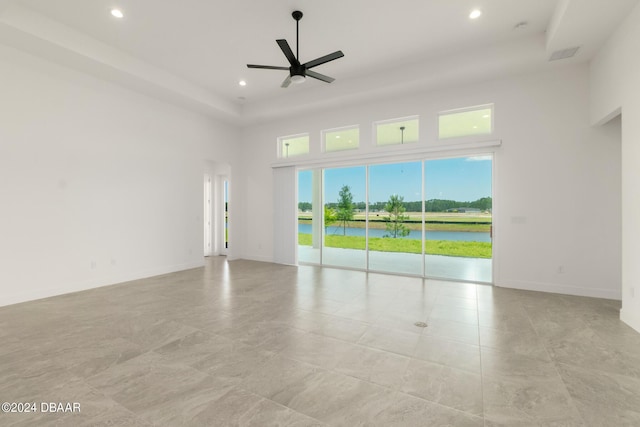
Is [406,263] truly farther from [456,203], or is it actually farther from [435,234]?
[456,203]

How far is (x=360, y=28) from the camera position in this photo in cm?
430

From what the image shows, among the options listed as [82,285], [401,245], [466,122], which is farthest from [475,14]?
[82,285]

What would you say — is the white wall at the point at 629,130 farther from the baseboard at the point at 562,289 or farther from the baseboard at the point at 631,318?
the baseboard at the point at 562,289

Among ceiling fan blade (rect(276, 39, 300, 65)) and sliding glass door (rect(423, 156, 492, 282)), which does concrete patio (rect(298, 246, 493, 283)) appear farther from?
ceiling fan blade (rect(276, 39, 300, 65))

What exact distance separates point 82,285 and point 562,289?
8310 mm

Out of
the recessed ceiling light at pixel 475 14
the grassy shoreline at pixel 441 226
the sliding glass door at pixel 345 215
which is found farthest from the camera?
the sliding glass door at pixel 345 215

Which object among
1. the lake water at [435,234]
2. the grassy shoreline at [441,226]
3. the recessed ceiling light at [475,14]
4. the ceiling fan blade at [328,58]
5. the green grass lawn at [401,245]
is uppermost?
the recessed ceiling light at [475,14]

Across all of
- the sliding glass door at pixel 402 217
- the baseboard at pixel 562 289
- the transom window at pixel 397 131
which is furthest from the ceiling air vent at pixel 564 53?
the baseboard at pixel 562 289

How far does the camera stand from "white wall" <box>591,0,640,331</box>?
3.32 meters

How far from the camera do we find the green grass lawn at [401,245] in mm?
6800

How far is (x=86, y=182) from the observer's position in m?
5.08

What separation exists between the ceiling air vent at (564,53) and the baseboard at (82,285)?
8.22 m

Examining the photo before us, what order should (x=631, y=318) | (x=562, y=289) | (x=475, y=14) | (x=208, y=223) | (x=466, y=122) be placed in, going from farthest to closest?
(x=208, y=223) < (x=466, y=122) < (x=562, y=289) < (x=475, y=14) < (x=631, y=318)

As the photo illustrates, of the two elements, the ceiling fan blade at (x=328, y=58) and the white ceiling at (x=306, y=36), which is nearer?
the ceiling fan blade at (x=328, y=58)
